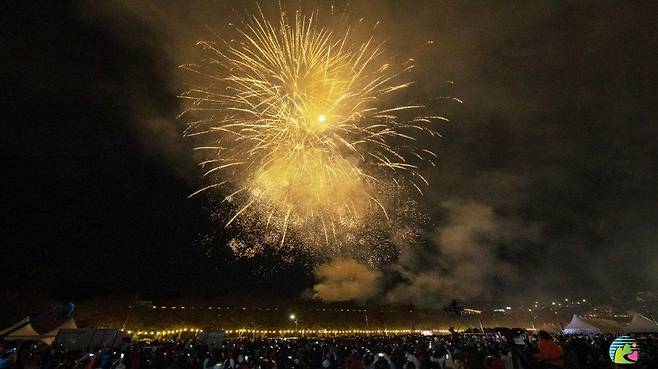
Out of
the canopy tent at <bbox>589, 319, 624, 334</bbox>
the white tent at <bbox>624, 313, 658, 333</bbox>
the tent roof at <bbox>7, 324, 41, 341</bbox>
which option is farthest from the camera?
the canopy tent at <bbox>589, 319, 624, 334</bbox>

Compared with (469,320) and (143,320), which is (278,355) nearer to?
(143,320)

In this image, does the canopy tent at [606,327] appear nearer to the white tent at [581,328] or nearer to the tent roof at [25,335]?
the white tent at [581,328]

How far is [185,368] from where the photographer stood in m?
15.0

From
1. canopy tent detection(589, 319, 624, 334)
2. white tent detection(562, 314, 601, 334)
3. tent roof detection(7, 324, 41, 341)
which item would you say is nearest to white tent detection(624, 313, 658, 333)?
white tent detection(562, 314, 601, 334)

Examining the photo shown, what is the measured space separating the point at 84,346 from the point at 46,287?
33000 mm

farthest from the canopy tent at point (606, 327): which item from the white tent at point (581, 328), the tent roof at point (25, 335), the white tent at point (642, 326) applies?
the tent roof at point (25, 335)

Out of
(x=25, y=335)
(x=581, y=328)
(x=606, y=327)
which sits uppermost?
(x=606, y=327)

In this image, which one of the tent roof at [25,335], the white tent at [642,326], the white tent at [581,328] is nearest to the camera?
the tent roof at [25,335]

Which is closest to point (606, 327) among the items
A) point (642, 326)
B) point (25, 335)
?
point (642, 326)

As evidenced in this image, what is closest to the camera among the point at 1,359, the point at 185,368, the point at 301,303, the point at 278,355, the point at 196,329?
the point at 1,359

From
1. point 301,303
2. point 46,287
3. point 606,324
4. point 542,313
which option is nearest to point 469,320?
point 542,313

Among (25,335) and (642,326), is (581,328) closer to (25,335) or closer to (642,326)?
(642,326)

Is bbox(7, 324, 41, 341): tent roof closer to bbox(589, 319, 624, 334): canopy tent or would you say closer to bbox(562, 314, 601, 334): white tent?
bbox(562, 314, 601, 334): white tent

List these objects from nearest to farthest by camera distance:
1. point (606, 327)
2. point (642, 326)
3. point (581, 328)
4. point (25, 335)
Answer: point (25, 335) < point (642, 326) < point (581, 328) < point (606, 327)
